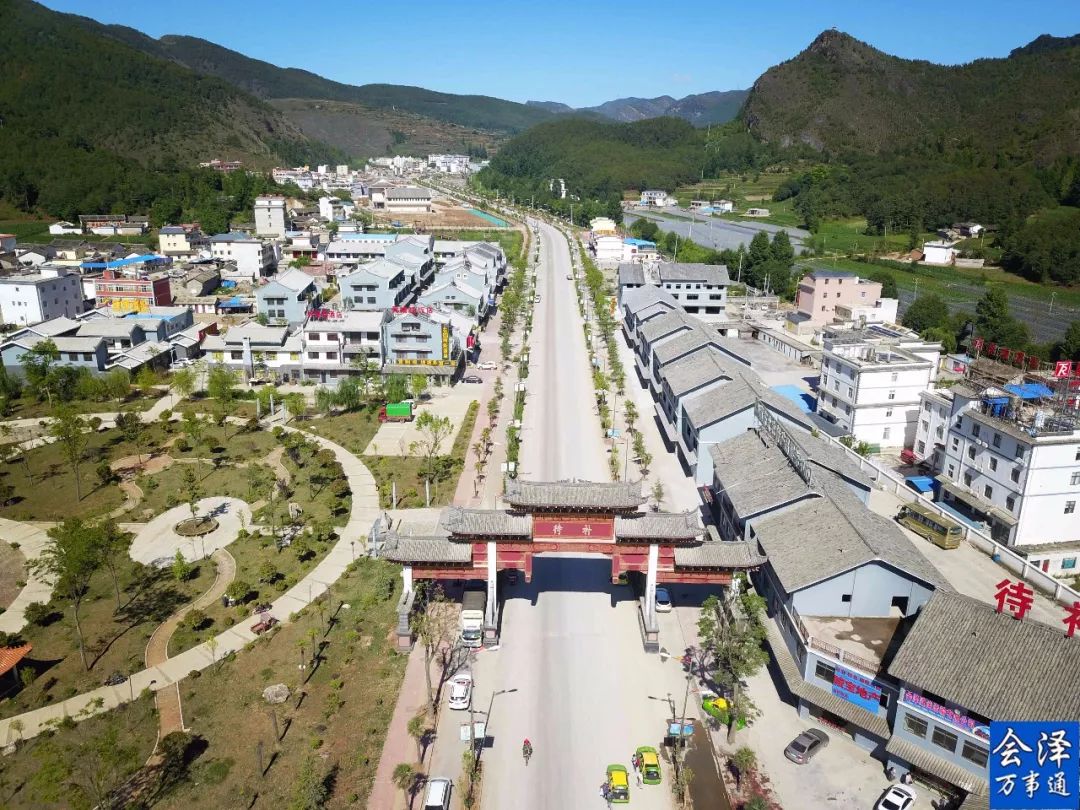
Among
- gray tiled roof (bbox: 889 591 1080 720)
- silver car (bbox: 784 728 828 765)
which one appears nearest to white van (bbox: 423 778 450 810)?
silver car (bbox: 784 728 828 765)

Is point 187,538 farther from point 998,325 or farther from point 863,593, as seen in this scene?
point 998,325

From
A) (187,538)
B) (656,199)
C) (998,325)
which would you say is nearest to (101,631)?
(187,538)

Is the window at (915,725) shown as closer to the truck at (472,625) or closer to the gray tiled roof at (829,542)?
the gray tiled roof at (829,542)

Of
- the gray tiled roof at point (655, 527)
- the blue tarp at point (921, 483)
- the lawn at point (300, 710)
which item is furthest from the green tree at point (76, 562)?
the blue tarp at point (921, 483)

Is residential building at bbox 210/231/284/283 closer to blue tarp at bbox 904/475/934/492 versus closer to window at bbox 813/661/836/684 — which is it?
blue tarp at bbox 904/475/934/492

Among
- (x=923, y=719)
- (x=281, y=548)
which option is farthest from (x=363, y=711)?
(x=923, y=719)
